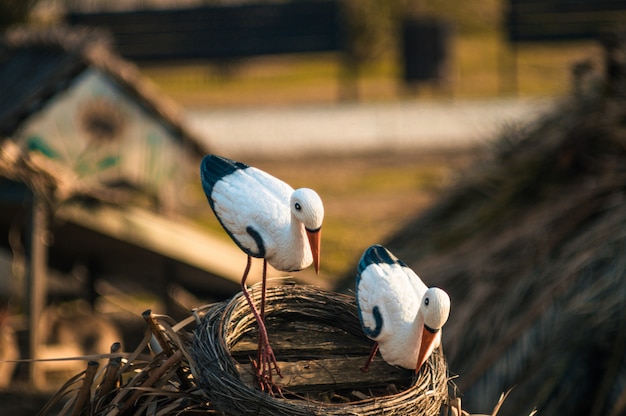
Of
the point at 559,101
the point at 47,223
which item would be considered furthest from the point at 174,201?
the point at 559,101

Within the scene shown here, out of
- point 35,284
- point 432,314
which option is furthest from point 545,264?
point 35,284

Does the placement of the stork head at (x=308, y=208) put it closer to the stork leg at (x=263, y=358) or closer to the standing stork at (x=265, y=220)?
the standing stork at (x=265, y=220)

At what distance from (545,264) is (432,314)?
234 cm

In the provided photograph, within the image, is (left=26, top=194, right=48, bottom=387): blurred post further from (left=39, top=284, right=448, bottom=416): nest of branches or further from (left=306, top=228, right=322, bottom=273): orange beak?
(left=306, top=228, right=322, bottom=273): orange beak

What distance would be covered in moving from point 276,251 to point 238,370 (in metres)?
0.27

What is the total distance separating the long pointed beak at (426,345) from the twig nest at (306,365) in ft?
→ 0.18

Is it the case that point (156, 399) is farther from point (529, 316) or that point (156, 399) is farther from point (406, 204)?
point (406, 204)

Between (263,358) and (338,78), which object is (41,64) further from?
(338,78)

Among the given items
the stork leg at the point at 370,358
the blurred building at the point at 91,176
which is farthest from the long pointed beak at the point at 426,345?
the blurred building at the point at 91,176

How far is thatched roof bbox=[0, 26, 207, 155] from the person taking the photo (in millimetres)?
5977

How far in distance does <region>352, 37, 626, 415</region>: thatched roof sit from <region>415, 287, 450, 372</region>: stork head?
1.75 meters

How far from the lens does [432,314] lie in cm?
219

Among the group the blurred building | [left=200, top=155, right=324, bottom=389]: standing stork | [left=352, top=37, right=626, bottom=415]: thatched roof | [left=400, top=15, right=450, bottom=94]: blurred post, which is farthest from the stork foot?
[left=400, top=15, right=450, bottom=94]: blurred post

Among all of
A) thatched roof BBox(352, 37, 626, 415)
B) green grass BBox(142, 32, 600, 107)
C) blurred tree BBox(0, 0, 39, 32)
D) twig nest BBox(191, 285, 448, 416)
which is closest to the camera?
twig nest BBox(191, 285, 448, 416)
